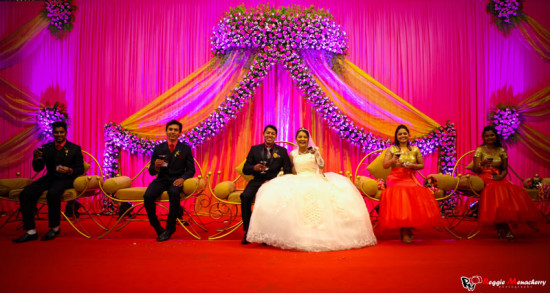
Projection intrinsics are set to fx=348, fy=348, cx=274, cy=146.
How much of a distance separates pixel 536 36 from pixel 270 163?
222 inches

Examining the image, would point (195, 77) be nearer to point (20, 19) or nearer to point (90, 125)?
point (90, 125)

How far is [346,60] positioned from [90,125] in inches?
204

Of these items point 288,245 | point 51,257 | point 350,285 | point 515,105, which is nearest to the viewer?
point 350,285

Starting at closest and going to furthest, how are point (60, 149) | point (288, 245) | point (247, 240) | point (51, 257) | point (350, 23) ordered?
1. point (51, 257)
2. point (288, 245)
3. point (247, 240)
4. point (60, 149)
5. point (350, 23)

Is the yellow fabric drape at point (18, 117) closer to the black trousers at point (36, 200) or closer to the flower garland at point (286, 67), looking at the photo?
the flower garland at point (286, 67)

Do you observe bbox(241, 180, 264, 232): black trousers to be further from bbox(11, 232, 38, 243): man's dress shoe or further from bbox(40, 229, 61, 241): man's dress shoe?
bbox(11, 232, 38, 243): man's dress shoe

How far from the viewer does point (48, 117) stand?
265 inches

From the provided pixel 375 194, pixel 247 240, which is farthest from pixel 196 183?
pixel 375 194

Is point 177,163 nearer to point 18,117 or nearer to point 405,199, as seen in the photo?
point 405,199

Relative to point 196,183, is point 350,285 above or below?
below

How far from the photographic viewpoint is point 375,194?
459cm

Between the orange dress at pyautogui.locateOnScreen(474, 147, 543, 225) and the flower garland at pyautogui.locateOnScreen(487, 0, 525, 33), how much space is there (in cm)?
380
